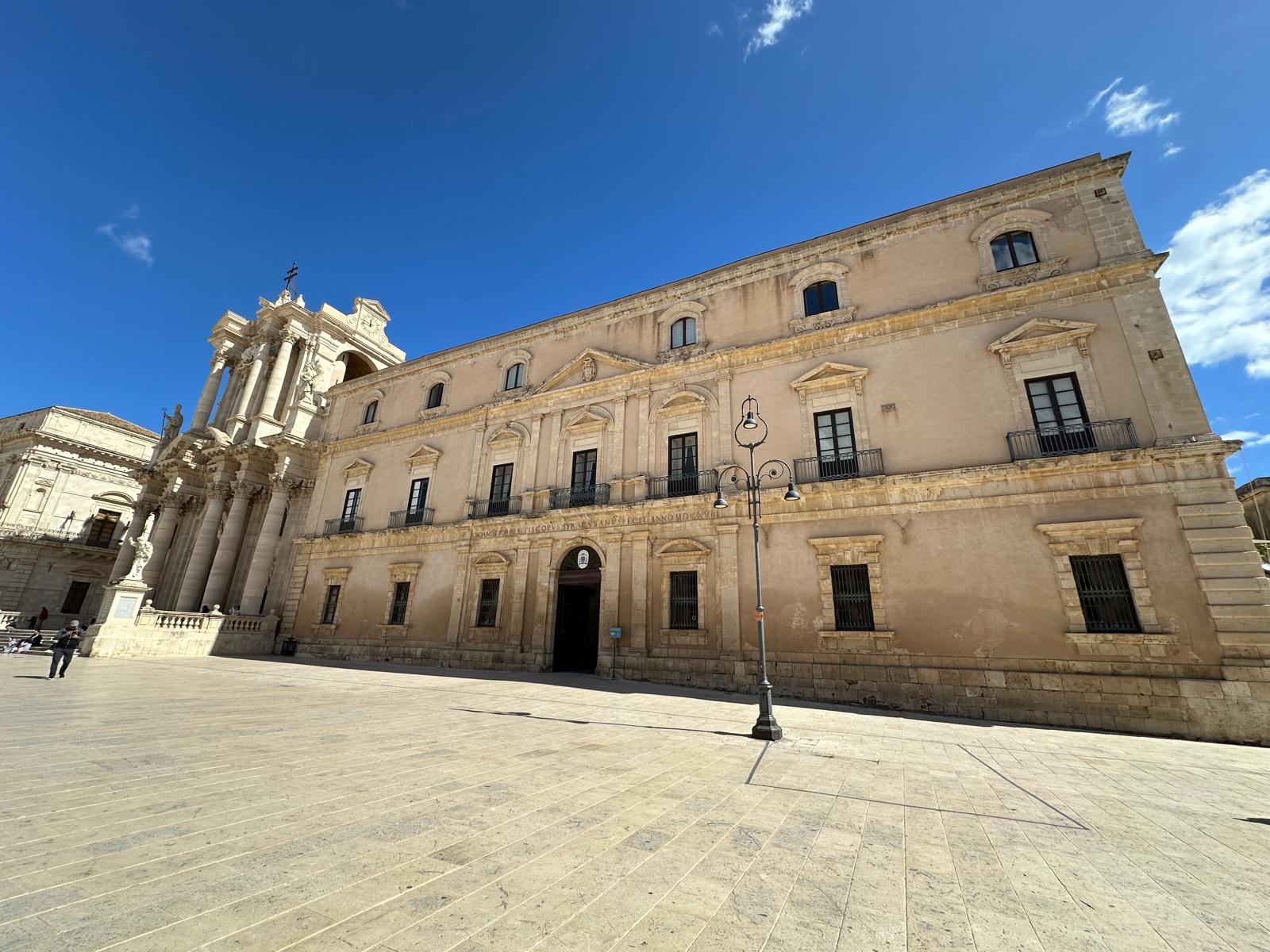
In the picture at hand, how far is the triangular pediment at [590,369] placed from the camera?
18.6 m

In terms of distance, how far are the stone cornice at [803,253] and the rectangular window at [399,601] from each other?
10106 millimetres

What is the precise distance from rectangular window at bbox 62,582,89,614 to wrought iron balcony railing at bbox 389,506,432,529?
2735cm

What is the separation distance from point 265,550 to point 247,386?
35.9ft

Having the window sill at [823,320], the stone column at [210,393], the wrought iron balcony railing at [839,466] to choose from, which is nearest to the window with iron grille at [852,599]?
the wrought iron balcony railing at [839,466]

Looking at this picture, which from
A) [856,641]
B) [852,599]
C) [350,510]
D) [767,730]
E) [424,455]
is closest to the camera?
[767,730]

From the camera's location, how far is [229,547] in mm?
24672

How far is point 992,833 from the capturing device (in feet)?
13.8

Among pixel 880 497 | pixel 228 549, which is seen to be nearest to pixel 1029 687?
pixel 880 497

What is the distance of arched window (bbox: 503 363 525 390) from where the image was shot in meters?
21.5

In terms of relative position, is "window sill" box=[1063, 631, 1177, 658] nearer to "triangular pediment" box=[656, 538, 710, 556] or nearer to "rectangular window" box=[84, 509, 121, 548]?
"triangular pediment" box=[656, 538, 710, 556]

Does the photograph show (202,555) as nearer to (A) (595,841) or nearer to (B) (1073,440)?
(A) (595,841)

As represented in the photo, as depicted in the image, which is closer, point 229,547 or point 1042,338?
point 1042,338

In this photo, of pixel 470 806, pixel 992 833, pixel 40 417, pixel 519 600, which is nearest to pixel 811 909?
pixel 992 833

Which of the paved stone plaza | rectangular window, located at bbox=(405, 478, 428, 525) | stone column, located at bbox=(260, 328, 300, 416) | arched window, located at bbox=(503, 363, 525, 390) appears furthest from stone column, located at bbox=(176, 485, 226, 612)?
the paved stone plaza
